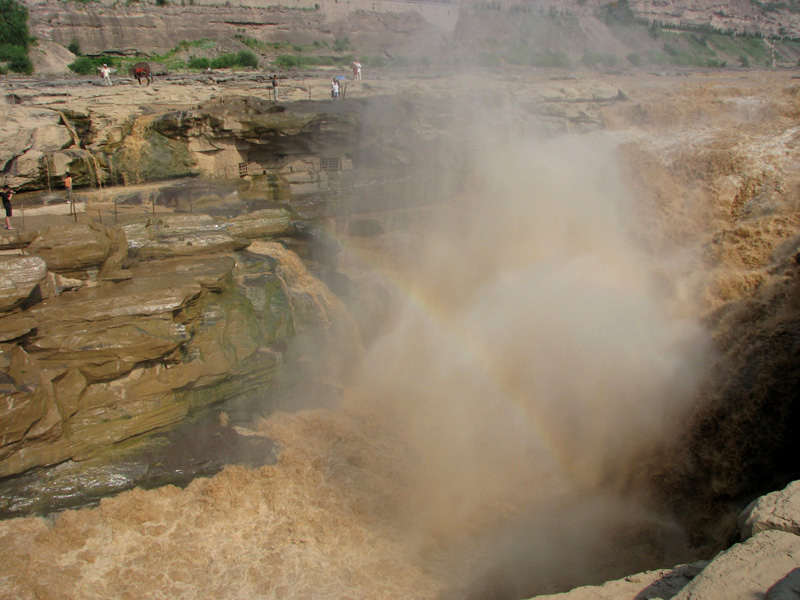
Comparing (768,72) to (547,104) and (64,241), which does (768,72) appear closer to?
(547,104)

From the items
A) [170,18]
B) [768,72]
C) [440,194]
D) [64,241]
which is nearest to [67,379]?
[64,241]

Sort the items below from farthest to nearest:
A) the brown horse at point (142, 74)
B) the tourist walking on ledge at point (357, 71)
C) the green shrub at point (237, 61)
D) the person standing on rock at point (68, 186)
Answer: the green shrub at point (237, 61) < the tourist walking on ledge at point (357, 71) < the brown horse at point (142, 74) < the person standing on rock at point (68, 186)

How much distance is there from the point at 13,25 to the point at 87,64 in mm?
2928

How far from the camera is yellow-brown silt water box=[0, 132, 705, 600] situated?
538 centimetres

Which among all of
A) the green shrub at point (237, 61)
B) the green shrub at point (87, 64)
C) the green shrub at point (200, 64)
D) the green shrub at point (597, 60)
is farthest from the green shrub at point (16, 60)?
the green shrub at point (597, 60)

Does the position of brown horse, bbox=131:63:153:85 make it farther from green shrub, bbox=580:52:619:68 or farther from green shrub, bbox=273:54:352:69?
green shrub, bbox=580:52:619:68

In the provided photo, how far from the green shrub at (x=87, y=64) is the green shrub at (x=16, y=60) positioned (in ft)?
3.49

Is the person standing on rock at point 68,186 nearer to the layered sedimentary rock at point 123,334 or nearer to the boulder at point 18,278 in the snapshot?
the layered sedimentary rock at point 123,334

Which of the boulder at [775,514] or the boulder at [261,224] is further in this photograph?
the boulder at [261,224]

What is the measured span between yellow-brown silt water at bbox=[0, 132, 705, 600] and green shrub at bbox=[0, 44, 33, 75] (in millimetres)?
11630

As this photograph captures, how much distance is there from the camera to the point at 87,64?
1617 cm

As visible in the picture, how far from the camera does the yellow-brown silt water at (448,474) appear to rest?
17.7 feet

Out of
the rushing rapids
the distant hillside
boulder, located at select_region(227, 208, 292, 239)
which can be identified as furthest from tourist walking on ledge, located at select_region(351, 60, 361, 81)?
boulder, located at select_region(227, 208, 292, 239)

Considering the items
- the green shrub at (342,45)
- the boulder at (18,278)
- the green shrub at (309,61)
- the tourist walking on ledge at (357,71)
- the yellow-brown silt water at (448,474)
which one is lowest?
the yellow-brown silt water at (448,474)
